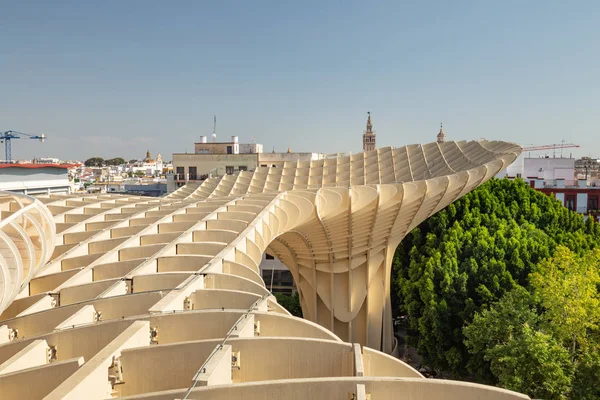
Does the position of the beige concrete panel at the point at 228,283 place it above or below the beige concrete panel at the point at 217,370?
above

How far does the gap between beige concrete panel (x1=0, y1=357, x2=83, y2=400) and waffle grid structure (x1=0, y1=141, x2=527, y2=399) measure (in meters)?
0.01

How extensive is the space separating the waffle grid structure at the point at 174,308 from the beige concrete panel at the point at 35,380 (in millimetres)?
13

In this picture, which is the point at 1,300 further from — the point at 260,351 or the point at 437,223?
the point at 437,223

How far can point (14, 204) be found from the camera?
13.6m

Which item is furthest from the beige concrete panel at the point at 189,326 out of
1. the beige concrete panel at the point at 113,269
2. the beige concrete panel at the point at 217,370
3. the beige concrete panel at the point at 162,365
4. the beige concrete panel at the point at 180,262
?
the beige concrete panel at the point at 113,269

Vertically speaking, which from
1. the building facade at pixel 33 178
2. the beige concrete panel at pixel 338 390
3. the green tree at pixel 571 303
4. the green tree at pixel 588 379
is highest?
the building facade at pixel 33 178

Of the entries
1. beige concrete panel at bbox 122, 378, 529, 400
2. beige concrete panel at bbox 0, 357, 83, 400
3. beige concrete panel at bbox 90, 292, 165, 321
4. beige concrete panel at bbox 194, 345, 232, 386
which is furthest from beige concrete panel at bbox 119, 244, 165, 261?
beige concrete panel at bbox 122, 378, 529, 400

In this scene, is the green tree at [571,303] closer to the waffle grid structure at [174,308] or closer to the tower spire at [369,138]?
the waffle grid structure at [174,308]

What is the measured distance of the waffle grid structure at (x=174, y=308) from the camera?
605 cm

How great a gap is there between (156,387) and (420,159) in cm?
3323

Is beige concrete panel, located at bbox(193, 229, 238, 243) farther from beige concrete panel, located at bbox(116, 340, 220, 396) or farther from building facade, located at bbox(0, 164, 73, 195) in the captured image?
building facade, located at bbox(0, 164, 73, 195)

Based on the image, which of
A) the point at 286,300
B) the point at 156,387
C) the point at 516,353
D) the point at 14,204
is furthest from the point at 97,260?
the point at 286,300

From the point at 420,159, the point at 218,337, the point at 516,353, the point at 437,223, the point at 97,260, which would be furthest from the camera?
the point at 420,159

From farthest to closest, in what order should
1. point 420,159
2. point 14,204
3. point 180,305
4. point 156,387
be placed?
1. point 420,159
2. point 14,204
3. point 180,305
4. point 156,387
